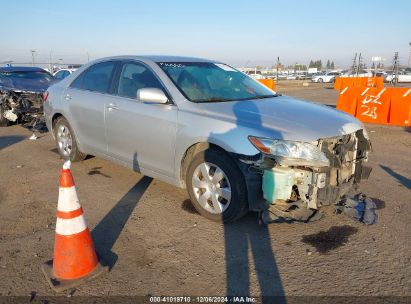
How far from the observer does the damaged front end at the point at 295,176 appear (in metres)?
3.48

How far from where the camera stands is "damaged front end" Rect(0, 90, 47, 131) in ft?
33.2

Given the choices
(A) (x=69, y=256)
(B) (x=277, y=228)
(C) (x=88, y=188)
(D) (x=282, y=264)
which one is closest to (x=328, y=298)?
(D) (x=282, y=264)

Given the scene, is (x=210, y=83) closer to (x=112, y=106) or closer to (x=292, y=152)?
(x=112, y=106)

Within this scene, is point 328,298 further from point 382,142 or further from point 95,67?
point 382,142

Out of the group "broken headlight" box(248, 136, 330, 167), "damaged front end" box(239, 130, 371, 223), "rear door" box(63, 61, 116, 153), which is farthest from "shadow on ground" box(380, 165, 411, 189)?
"rear door" box(63, 61, 116, 153)

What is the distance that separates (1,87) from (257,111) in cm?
879

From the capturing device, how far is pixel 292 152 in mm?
3480

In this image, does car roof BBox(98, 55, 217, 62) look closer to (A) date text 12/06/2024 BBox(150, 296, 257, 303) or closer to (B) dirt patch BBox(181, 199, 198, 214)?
(B) dirt patch BBox(181, 199, 198, 214)

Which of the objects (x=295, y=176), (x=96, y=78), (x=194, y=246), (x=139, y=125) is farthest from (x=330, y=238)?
(x=96, y=78)

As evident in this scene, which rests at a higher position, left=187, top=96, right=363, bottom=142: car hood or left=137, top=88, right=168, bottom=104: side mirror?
left=137, top=88, right=168, bottom=104: side mirror

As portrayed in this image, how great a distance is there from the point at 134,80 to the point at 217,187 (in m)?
1.91

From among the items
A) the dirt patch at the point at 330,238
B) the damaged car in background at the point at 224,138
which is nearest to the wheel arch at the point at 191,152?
the damaged car in background at the point at 224,138

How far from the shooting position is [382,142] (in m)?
8.45

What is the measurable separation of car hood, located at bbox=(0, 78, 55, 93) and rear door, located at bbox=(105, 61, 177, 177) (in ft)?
20.7
